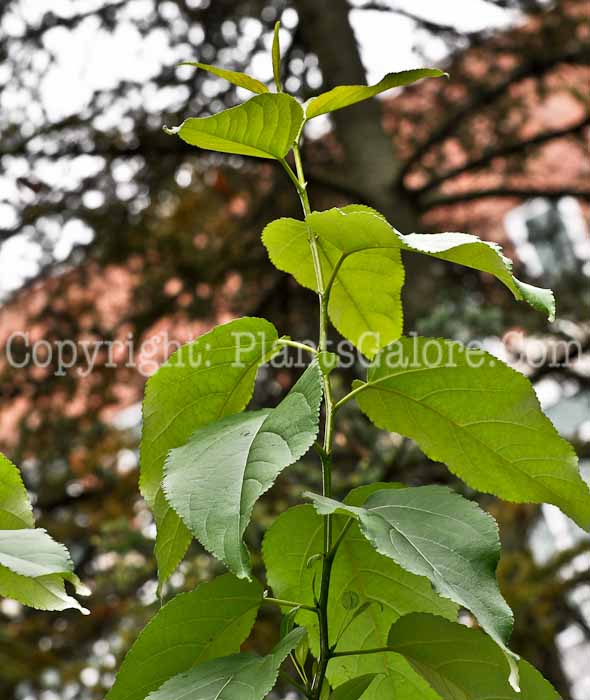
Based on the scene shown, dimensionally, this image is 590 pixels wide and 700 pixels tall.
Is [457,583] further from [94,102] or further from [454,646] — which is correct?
[94,102]

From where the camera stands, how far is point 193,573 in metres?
2.96

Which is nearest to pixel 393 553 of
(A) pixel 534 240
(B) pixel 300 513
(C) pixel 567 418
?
(B) pixel 300 513

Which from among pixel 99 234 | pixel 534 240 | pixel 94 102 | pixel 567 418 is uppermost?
pixel 94 102

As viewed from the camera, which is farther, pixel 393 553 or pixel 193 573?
pixel 193 573

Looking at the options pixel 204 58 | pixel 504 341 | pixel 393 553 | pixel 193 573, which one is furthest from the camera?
pixel 204 58

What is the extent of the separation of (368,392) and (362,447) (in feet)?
8.50

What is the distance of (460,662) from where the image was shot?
52 centimetres

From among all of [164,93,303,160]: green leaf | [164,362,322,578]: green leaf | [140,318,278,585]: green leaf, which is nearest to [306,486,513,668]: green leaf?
[164,362,322,578]: green leaf

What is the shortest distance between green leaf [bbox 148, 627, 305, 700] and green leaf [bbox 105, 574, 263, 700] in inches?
1.5

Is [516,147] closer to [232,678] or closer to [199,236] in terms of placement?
[199,236]

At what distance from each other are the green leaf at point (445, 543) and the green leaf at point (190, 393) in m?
0.14

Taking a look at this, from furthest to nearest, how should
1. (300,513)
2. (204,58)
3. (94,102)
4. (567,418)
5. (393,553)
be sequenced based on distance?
(567,418) → (204,58) → (94,102) → (300,513) → (393,553)

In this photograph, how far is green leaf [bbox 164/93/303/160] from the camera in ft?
1.90

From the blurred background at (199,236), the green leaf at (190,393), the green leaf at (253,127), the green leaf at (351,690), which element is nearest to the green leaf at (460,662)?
the green leaf at (351,690)
